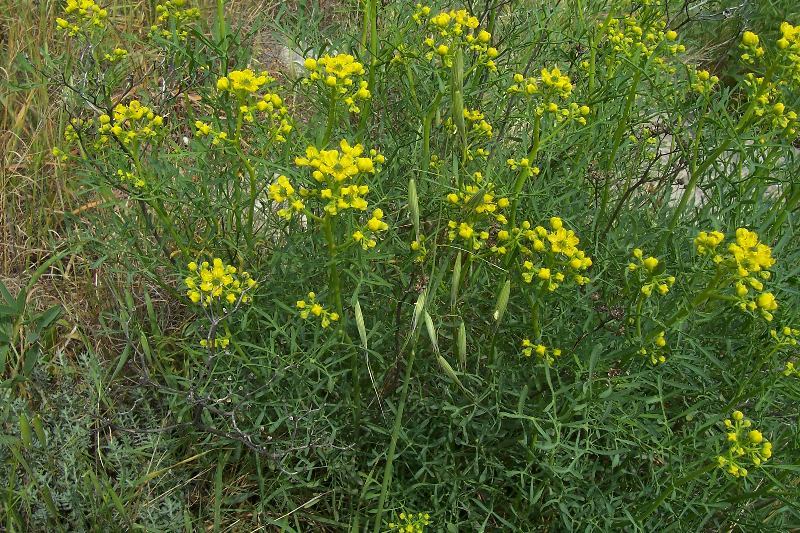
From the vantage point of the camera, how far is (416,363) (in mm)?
2490

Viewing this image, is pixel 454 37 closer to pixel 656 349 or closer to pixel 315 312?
pixel 315 312

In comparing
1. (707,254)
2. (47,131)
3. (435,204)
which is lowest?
(47,131)

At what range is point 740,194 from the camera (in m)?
2.41

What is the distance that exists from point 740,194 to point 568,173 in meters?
0.58

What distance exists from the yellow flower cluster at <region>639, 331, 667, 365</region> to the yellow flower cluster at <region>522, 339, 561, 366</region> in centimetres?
24

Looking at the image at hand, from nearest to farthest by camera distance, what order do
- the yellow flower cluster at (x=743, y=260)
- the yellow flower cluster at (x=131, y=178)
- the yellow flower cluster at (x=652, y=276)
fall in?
the yellow flower cluster at (x=743, y=260) → the yellow flower cluster at (x=652, y=276) → the yellow flower cluster at (x=131, y=178)

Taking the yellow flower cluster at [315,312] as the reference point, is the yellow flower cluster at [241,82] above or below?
above

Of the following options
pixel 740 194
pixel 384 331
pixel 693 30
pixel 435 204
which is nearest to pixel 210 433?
pixel 384 331

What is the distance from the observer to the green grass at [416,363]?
2.20 metres

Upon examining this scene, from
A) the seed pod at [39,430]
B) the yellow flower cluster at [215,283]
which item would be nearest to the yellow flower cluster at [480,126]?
the yellow flower cluster at [215,283]

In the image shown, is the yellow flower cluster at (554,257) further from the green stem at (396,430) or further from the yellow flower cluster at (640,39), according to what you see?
the yellow flower cluster at (640,39)

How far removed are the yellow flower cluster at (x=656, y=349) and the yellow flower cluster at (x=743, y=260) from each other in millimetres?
228

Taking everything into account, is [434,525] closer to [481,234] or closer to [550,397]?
[550,397]

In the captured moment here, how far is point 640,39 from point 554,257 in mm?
1151
